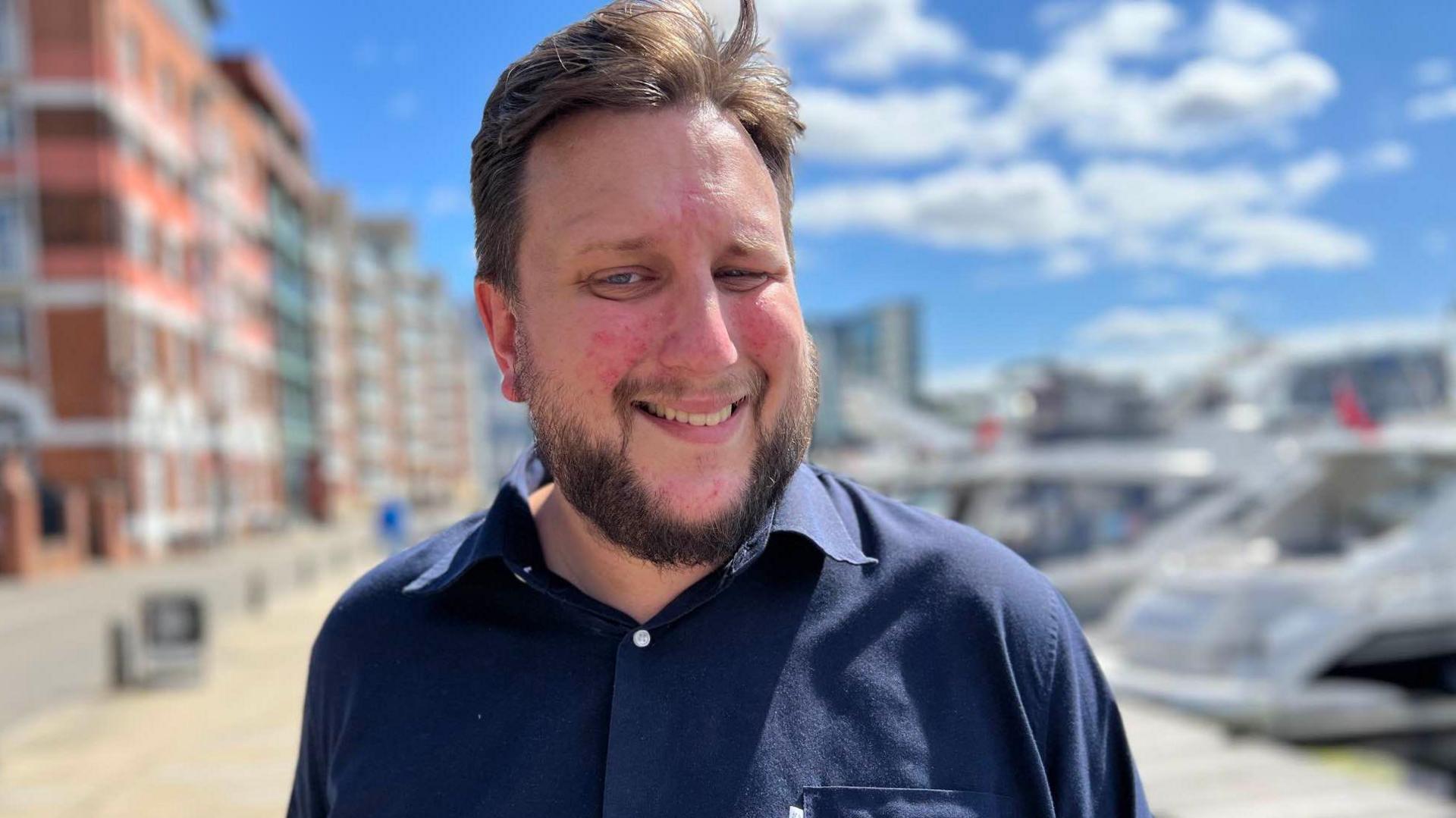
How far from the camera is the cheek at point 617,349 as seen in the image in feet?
5.48

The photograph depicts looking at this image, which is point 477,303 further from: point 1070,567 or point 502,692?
point 1070,567

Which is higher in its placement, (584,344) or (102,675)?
(584,344)

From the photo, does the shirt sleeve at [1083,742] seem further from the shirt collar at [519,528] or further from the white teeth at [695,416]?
the white teeth at [695,416]

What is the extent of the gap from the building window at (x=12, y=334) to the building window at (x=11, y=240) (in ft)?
3.11

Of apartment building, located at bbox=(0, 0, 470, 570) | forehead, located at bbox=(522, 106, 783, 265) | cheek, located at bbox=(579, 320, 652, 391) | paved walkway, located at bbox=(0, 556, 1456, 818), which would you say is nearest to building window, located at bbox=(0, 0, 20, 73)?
apartment building, located at bbox=(0, 0, 470, 570)

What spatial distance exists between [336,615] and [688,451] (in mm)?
741

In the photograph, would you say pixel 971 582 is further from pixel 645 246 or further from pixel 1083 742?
pixel 645 246

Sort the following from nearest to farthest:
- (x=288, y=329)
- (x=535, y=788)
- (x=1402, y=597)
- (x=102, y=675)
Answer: (x=535, y=788) < (x=1402, y=597) < (x=102, y=675) < (x=288, y=329)

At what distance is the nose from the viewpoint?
1.64 metres

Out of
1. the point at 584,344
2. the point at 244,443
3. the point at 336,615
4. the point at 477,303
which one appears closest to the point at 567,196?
the point at 584,344

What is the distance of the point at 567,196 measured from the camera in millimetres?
1720

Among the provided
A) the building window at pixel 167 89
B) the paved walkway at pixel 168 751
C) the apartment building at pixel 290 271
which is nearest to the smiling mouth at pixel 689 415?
the paved walkway at pixel 168 751

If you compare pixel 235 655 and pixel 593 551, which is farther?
pixel 235 655

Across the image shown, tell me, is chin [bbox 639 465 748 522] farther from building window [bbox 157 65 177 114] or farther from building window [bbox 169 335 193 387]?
building window [bbox 157 65 177 114]
